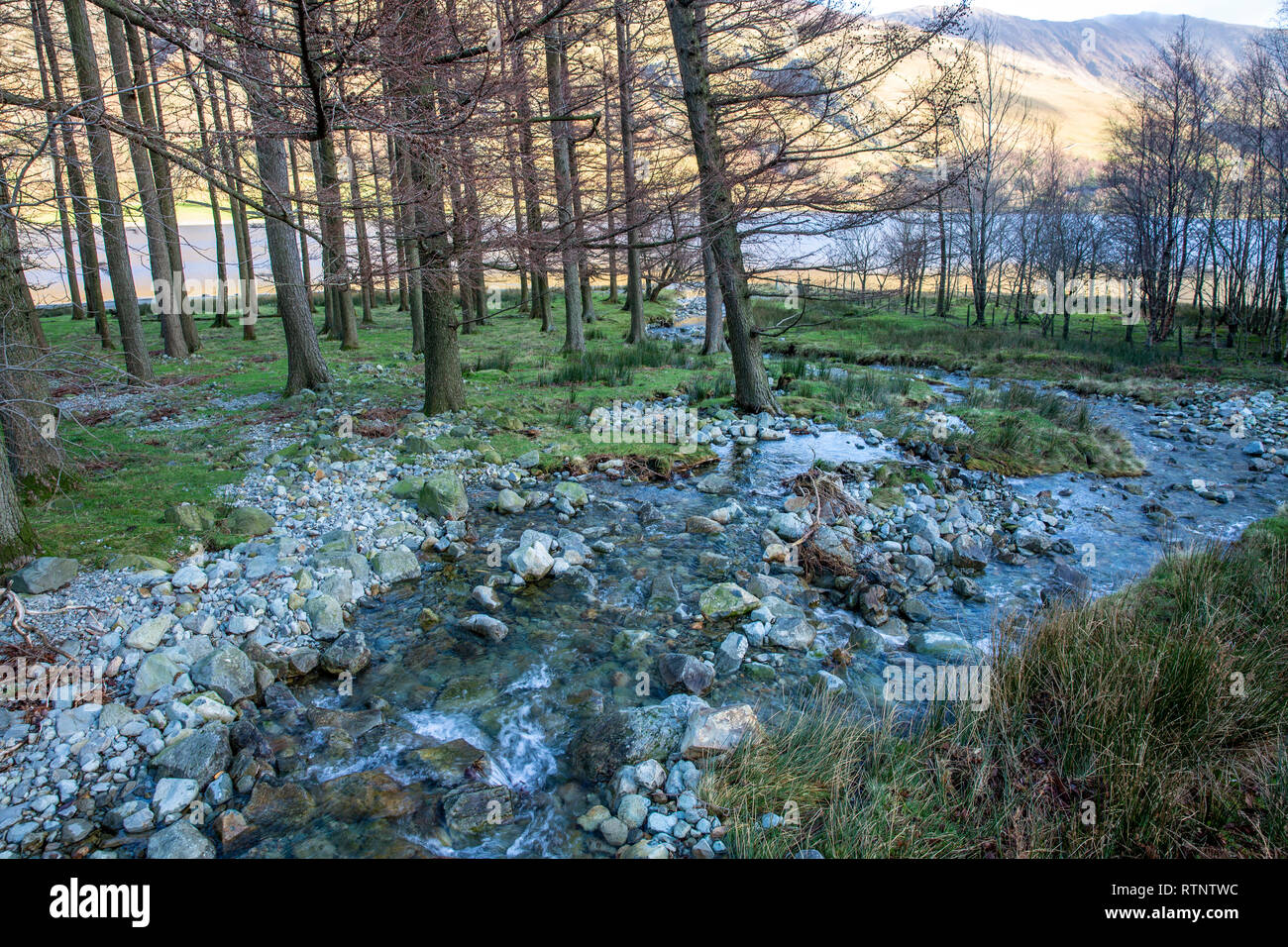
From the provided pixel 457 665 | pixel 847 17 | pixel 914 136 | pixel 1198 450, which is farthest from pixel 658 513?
pixel 1198 450

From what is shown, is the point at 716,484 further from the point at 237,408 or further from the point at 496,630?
the point at 237,408

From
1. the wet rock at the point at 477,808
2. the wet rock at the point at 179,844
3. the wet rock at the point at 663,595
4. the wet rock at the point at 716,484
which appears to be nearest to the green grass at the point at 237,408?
the wet rock at the point at 716,484

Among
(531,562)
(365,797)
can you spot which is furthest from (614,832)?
(531,562)

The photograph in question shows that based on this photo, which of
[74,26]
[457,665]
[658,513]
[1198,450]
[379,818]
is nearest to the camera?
[379,818]

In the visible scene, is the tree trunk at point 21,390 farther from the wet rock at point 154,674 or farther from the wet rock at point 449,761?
the wet rock at point 449,761

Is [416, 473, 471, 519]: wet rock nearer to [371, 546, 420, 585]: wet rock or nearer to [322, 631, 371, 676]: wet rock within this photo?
[371, 546, 420, 585]: wet rock

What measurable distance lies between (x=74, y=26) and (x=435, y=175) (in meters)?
6.89

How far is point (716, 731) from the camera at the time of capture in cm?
334

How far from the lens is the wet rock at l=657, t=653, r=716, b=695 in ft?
13.1

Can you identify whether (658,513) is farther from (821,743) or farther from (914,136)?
(914,136)

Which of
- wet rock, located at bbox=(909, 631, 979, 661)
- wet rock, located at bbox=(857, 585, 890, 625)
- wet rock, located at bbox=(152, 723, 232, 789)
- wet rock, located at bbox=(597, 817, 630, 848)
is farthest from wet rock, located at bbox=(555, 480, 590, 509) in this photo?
wet rock, located at bbox=(597, 817, 630, 848)

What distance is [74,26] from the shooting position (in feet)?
28.3

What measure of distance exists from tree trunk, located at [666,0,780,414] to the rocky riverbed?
2.18m

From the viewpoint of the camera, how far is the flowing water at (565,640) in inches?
121
